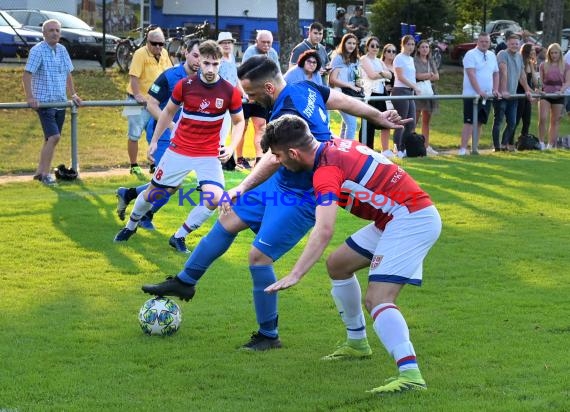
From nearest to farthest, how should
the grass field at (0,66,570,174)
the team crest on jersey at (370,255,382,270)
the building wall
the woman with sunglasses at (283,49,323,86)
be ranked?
the team crest on jersey at (370,255,382,270) < the woman with sunglasses at (283,49,323,86) < the grass field at (0,66,570,174) < the building wall

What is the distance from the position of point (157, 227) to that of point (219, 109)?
1891 mm

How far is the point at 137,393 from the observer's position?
19.1ft

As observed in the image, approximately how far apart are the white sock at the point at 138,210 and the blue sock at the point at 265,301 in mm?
3406

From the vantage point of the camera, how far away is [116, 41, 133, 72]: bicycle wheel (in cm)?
2348

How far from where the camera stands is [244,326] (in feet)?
24.2

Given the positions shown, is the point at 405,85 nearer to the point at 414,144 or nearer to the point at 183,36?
the point at 414,144

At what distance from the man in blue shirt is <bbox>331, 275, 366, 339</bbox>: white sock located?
736 centimetres

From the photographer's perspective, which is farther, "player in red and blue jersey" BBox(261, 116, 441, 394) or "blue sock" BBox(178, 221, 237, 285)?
"blue sock" BBox(178, 221, 237, 285)

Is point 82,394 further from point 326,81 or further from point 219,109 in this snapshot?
point 326,81

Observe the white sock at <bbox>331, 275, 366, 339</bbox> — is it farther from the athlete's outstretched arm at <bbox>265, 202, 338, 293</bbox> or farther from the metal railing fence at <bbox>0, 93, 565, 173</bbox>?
the metal railing fence at <bbox>0, 93, 565, 173</bbox>

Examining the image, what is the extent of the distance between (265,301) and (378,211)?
47.7 inches

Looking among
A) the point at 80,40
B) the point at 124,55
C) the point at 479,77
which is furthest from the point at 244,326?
the point at 80,40

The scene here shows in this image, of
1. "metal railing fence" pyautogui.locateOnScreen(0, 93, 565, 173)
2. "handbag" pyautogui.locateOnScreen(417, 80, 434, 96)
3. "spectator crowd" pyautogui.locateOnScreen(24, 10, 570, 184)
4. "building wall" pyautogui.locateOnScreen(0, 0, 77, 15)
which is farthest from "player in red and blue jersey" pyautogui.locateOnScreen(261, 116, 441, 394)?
"building wall" pyautogui.locateOnScreen(0, 0, 77, 15)

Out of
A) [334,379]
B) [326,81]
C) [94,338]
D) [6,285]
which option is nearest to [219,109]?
[6,285]
